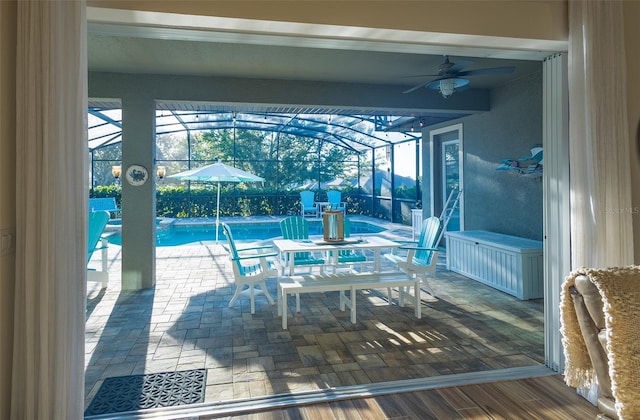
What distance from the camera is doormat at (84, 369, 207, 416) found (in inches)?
93.3

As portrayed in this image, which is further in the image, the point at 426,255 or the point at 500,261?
the point at 500,261

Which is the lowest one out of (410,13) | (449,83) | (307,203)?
(307,203)

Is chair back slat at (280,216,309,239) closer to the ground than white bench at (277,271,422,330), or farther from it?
farther from it

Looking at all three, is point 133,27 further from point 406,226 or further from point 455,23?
point 406,226

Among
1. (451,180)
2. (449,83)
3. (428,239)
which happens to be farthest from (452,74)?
(451,180)

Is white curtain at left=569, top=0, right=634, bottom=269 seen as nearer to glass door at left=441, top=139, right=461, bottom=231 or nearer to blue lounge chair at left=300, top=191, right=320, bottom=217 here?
glass door at left=441, top=139, right=461, bottom=231

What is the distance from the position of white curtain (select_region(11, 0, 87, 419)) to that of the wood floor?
82cm

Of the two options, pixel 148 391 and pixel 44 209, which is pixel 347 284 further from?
pixel 44 209

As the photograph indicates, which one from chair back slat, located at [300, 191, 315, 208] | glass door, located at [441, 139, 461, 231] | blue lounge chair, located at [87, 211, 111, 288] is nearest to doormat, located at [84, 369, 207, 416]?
blue lounge chair, located at [87, 211, 111, 288]

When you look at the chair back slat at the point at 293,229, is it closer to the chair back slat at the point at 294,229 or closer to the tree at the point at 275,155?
the chair back slat at the point at 294,229

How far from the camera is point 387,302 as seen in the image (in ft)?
15.0

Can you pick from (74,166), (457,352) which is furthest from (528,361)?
(74,166)

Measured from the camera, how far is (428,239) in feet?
15.6

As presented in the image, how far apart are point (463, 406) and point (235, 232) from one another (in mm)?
10315
